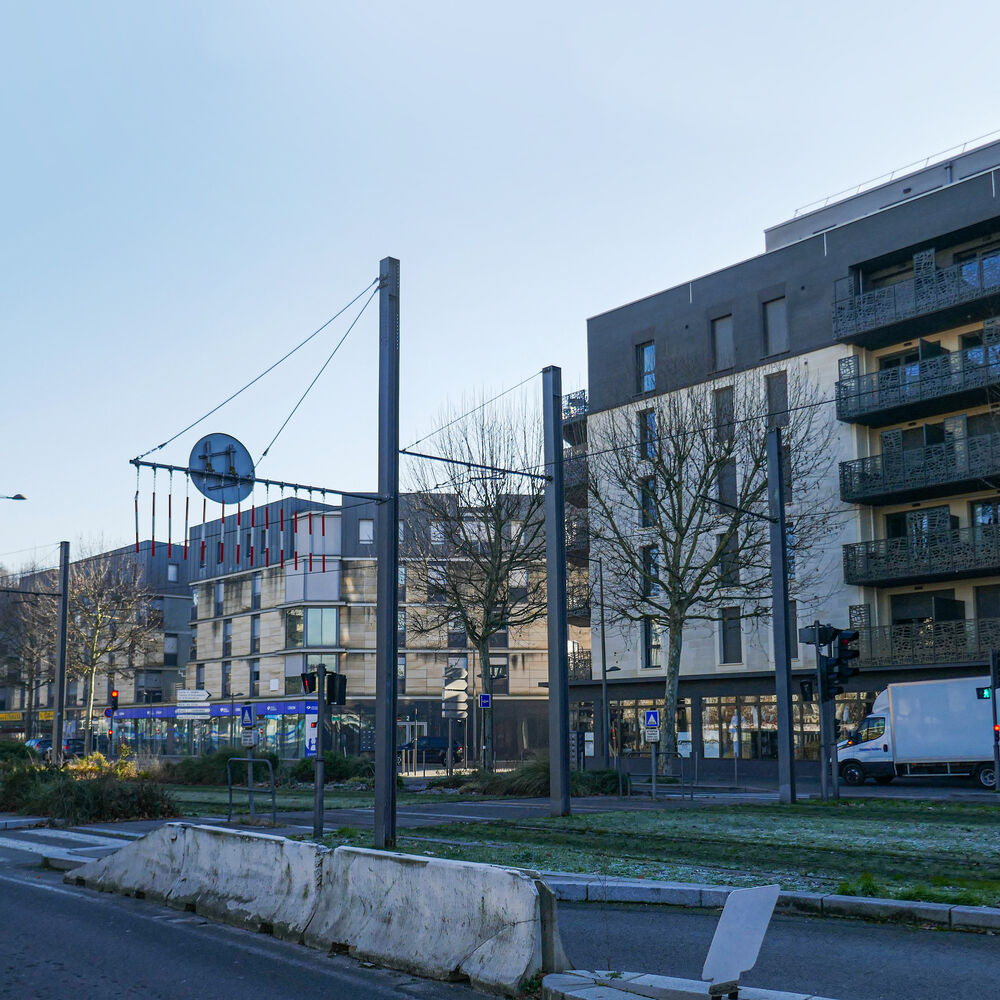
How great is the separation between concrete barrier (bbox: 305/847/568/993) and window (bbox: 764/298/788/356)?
36755 millimetres

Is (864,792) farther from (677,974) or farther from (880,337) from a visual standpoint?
(677,974)

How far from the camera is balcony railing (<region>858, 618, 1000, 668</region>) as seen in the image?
1437 inches

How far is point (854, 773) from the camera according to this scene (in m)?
35.8

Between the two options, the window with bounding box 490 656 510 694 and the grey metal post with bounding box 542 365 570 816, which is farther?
the window with bounding box 490 656 510 694

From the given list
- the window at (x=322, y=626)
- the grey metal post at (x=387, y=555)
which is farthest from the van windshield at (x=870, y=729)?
the window at (x=322, y=626)

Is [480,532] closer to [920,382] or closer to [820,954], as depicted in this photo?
[920,382]

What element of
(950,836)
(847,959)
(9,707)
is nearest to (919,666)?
(950,836)

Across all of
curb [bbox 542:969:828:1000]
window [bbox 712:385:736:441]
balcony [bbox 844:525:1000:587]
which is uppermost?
window [bbox 712:385:736:441]

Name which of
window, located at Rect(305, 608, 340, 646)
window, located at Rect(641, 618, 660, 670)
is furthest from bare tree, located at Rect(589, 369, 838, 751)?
window, located at Rect(305, 608, 340, 646)

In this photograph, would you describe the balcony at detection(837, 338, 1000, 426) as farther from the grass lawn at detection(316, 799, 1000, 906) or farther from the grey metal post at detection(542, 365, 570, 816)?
the grass lawn at detection(316, 799, 1000, 906)

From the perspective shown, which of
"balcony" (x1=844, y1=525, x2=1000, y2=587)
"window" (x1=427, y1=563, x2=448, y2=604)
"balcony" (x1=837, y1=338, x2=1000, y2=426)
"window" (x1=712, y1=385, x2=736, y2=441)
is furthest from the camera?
"window" (x1=427, y1=563, x2=448, y2=604)

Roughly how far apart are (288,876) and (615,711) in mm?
39228

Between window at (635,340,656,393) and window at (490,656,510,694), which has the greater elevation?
window at (635,340,656,393)

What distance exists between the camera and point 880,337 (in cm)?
3978
